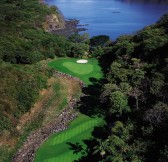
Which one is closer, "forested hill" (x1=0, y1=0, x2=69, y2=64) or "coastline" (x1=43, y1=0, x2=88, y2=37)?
"forested hill" (x1=0, y1=0, x2=69, y2=64)

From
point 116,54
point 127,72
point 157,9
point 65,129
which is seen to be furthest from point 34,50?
point 157,9

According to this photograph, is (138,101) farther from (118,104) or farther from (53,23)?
(53,23)

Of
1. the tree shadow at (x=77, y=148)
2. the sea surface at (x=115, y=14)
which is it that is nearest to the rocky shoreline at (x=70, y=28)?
the sea surface at (x=115, y=14)

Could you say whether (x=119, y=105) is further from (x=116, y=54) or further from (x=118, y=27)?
(x=118, y=27)

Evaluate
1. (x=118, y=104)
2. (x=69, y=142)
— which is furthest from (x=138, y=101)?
(x=69, y=142)

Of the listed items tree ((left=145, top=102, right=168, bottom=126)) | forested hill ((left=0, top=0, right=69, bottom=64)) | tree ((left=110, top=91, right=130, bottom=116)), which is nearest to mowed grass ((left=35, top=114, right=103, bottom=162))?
tree ((left=110, top=91, right=130, bottom=116))

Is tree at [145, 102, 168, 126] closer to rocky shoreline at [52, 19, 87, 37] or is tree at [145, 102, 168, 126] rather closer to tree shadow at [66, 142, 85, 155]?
tree shadow at [66, 142, 85, 155]
